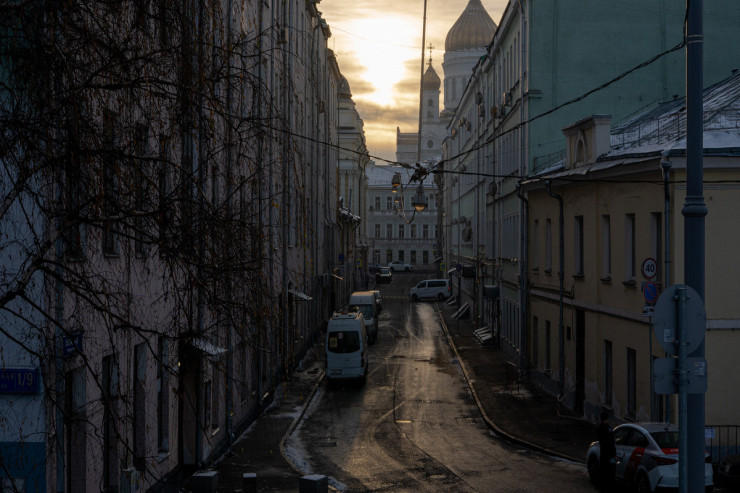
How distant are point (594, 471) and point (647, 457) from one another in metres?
1.85

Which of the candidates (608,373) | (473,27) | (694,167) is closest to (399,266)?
(473,27)

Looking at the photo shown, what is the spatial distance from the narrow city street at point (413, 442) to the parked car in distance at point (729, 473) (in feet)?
7.99

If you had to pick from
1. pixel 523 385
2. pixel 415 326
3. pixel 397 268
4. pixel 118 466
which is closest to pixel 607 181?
pixel 523 385

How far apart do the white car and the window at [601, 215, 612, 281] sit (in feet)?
23.4

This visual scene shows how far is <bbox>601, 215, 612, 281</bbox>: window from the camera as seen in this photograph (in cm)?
2366

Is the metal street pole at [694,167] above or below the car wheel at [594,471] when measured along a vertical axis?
above

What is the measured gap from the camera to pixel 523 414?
85.8 ft

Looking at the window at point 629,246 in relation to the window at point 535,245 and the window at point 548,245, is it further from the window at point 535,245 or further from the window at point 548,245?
the window at point 535,245

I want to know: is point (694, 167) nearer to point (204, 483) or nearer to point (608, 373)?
point (204, 483)

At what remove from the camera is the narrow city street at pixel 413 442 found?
18172mm

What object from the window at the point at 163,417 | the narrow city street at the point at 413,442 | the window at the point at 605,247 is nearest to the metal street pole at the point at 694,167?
the narrow city street at the point at 413,442

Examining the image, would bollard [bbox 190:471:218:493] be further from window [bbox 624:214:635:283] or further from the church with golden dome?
the church with golden dome

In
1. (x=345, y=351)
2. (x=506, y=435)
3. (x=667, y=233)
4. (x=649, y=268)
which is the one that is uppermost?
(x=667, y=233)

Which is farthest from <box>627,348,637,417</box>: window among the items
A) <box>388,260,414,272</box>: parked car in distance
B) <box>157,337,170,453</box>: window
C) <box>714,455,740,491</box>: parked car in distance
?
<box>388,260,414,272</box>: parked car in distance
